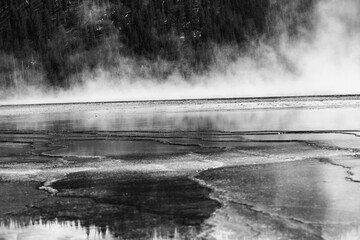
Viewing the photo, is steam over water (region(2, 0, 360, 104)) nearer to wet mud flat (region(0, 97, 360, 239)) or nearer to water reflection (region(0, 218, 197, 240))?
wet mud flat (region(0, 97, 360, 239))

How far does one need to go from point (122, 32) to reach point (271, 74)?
2266 cm

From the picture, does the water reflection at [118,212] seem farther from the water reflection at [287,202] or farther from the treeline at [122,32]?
the treeline at [122,32]

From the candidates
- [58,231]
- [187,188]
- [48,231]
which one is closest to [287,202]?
[187,188]

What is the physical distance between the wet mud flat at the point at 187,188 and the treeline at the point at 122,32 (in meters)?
86.1

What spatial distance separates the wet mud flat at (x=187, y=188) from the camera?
10266 mm

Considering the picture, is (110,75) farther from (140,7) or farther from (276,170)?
(276,170)

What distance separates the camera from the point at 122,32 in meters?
112

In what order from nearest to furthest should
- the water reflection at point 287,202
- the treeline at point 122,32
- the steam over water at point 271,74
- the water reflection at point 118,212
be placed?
the water reflection at point 287,202 < the water reflection at point 118,212 < the steam over water at point 271,74 < the treeline at point 122,32

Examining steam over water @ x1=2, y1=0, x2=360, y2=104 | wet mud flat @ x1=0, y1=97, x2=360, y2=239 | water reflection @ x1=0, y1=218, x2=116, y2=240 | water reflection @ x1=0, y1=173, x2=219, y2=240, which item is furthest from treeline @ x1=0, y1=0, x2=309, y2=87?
water reflection @ x1=0, y1=218, x2=116, y2=240

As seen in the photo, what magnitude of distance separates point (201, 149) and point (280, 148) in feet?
7.15

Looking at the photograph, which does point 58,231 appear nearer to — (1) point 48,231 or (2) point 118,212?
(1) point 48,231

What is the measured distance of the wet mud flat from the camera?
10.3 m

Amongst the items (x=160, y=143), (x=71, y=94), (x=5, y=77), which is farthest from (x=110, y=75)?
(x=160, y=143)

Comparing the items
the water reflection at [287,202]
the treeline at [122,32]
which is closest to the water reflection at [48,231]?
the water reflection at [287,202]
